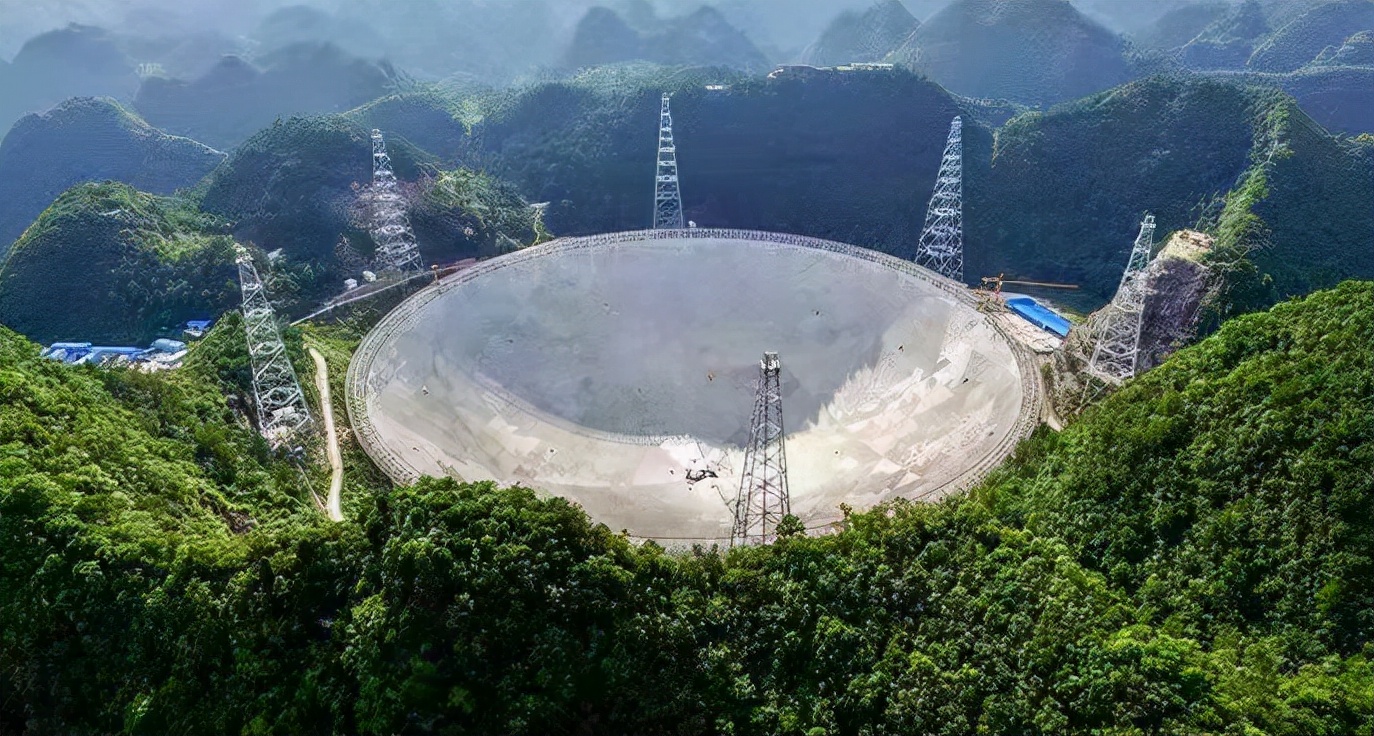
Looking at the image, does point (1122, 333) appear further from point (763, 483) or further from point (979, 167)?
point (979, 167)

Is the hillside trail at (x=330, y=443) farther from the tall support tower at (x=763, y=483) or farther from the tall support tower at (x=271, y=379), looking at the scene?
the tall support tower at (x=763, y=483)

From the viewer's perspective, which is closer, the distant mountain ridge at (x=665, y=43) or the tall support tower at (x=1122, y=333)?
the tall support tower at (x=1122, y=333)

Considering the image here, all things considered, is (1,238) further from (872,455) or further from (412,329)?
(872,455)

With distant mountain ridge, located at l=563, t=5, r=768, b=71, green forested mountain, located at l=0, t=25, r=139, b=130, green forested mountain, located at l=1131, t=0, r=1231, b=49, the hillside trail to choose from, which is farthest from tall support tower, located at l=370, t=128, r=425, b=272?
green forested mountain, located at l=1131, t=0, r=1231, b=49

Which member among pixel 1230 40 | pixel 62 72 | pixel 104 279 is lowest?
pixel 104 279

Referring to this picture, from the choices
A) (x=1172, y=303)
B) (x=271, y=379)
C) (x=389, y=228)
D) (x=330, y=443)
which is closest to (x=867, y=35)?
(x=1172, y=303)

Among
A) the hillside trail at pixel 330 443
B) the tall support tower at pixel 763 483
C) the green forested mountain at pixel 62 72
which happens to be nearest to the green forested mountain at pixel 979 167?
the hillside trail at pixel 330 443

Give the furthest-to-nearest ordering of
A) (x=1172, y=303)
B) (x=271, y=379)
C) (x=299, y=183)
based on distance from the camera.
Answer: (x=299, y=183), (x=1172, y=303), (x=271, y=379)
